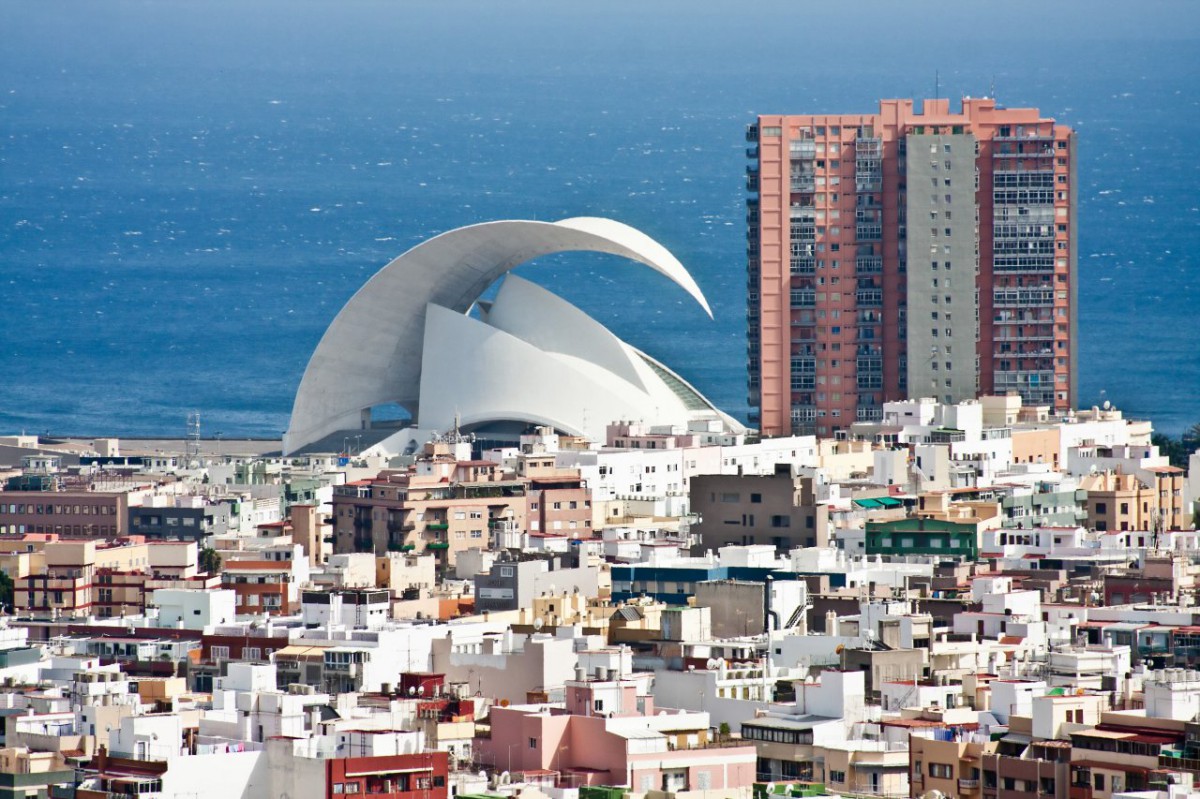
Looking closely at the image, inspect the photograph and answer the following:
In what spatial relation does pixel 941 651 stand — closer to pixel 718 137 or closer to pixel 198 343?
pixel 198 343

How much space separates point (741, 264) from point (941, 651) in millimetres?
93243

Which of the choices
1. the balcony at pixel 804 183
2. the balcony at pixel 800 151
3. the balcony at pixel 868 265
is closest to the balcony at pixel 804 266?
the balcony at pixel 868 265

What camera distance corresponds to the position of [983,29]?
619ft

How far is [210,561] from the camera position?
5453cm

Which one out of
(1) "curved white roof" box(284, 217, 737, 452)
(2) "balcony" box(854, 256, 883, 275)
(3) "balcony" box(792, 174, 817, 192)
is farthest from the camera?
(2) "balcony" box(854, 256, 883, 275)

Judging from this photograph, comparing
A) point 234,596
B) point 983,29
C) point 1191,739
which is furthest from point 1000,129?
point 983,29

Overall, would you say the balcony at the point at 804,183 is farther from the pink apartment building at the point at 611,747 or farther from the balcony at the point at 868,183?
the pink apartment building at the point at 611,747

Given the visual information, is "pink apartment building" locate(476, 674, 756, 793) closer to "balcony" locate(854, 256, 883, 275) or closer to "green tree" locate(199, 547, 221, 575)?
"green tree" locate(199, 547, 221, 575)

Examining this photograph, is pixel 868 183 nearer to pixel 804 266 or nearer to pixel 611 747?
pixel 804 266

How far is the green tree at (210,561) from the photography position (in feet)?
176

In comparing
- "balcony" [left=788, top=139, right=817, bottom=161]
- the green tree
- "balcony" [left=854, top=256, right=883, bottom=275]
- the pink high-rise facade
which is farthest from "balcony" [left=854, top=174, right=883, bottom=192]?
the green tree

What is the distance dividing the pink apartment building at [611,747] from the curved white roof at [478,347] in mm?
42998

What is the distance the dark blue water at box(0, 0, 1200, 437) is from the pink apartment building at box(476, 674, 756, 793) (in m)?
65.9

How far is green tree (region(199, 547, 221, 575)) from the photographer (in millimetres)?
53625
